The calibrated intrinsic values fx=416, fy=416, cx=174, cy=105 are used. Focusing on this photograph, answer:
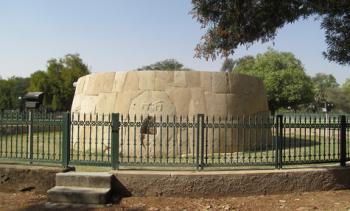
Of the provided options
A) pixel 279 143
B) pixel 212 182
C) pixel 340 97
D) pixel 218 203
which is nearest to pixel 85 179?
pixel 212 182

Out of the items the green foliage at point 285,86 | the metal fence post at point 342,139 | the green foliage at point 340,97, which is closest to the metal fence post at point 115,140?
the metal fence post at point 342,139

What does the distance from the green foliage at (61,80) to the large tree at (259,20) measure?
3892 centimetres

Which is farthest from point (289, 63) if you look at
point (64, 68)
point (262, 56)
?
point (64, 68)

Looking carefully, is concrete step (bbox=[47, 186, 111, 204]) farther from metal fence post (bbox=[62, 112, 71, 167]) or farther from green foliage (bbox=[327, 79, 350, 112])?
green foliage (bbox=[327, 79, 350, 112])

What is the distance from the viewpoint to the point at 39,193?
773 centimetres

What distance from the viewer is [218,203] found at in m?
7.12

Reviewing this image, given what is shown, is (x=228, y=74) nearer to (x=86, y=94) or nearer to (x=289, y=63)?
(x=86, y=94)

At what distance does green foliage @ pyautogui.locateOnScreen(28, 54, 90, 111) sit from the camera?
45.9 metres

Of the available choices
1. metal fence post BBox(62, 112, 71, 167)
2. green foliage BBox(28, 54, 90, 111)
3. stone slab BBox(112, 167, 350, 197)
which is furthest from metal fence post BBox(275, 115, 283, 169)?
green foliage BBox(28, 54, 90, 111)

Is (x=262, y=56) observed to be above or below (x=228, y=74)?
above

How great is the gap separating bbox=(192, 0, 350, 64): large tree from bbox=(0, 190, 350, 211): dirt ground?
2.90m

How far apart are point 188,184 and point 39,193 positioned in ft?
9.15

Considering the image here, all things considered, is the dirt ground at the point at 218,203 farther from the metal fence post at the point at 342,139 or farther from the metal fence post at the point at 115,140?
the metal fence post at the point at 342,139

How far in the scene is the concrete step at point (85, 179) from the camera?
726cm
